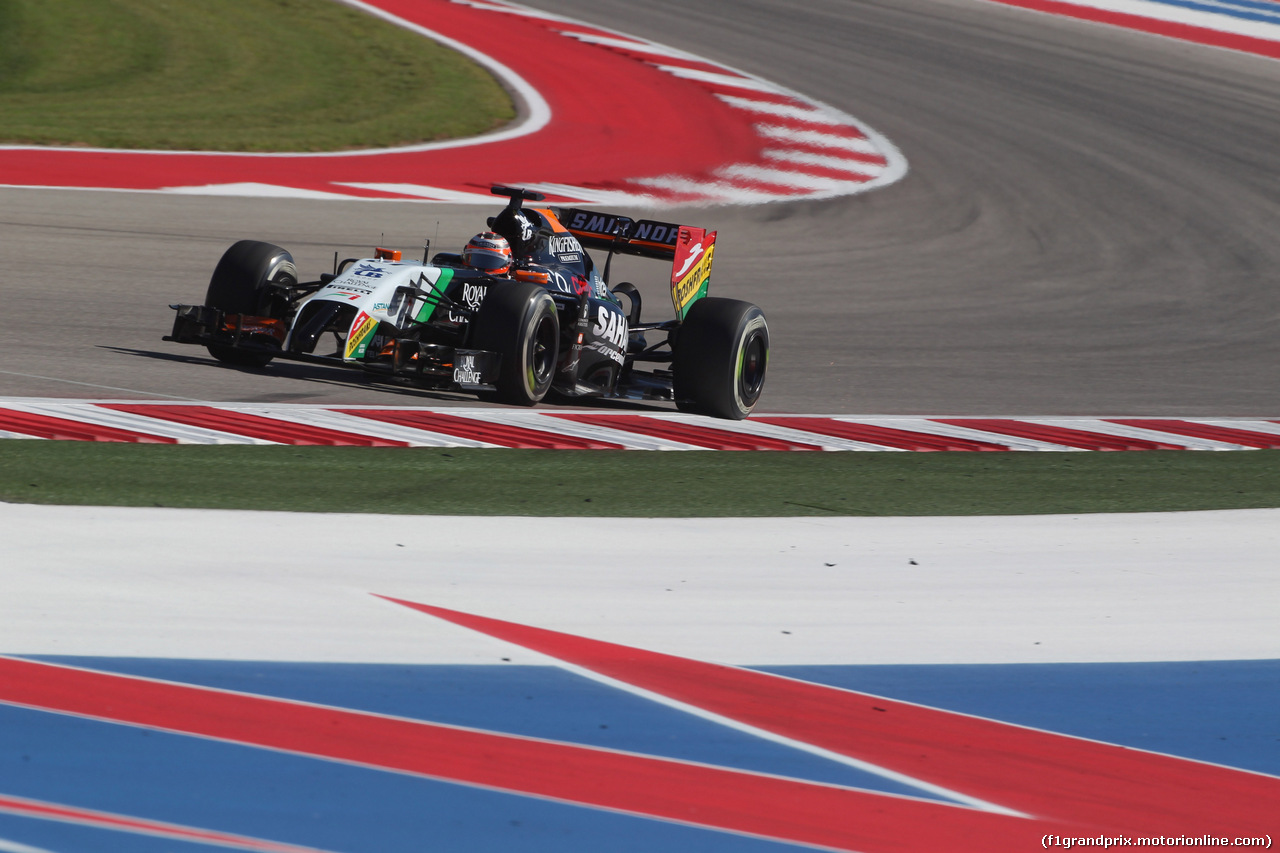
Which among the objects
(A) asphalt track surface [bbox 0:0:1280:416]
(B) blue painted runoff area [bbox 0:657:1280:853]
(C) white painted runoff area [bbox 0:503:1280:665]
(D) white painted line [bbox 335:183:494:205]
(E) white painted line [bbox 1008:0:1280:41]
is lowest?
(D) white painted line [bbox 335:183:494:205]

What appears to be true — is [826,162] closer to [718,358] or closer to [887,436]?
[718,358]

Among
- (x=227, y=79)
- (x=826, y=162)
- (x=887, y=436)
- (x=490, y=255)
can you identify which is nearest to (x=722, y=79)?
(x=826, y=162)

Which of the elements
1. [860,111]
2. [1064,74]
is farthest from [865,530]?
[1064,74]

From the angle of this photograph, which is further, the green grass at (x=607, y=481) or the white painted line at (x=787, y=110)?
the white painted line at (x=787, y=110)

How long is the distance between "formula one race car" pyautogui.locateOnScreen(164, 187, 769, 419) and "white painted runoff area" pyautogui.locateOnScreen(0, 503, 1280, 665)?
252 centimetres

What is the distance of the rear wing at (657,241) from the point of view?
31.9 feet

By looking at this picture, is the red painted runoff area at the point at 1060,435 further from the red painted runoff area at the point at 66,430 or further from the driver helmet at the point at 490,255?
the red painted runoff area at the point at 66,430

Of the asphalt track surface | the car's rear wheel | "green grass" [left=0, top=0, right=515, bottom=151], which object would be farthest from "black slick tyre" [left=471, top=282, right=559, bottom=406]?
"green grass" [left=0, top=0, right=515, bottom=151]

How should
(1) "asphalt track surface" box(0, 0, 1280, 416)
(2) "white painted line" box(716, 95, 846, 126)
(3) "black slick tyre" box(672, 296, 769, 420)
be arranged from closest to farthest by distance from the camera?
(3) "black slick tyre" box(672, 296, 769, 420), (1) "asphalt track surface" box(0, 0, 1280, 416), (2) "white painted line" box(716, 95, 846, 126)

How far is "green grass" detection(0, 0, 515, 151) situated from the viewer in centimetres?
1722

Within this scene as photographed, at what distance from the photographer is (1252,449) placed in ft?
29.9

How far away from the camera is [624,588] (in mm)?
5266

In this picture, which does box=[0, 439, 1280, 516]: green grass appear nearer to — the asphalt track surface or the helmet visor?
the asphalt track surface

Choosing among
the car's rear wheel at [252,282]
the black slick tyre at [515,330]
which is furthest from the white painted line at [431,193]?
the black slick tyre at [515,330]
